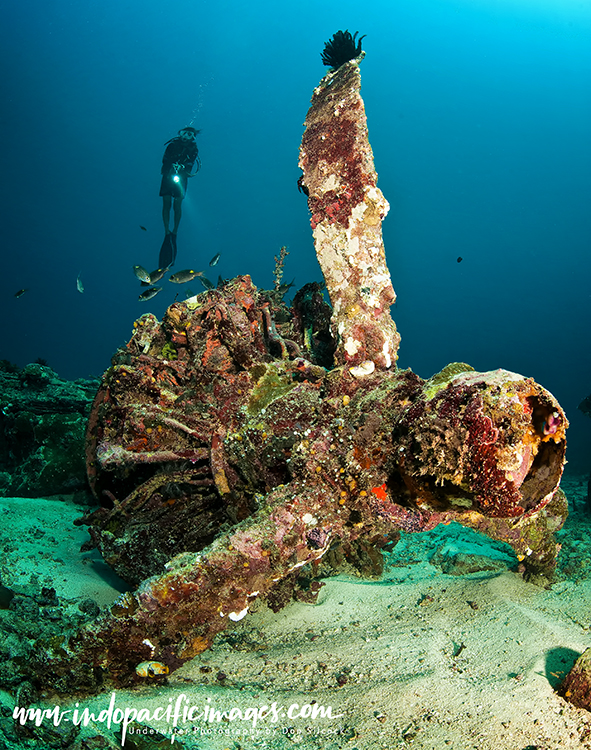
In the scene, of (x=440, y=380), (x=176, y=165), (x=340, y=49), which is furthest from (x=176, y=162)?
(x=440, y=380)

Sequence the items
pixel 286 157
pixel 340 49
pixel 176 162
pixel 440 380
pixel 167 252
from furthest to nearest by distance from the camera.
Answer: pixel 286 157, pixel 176 162, pixel 167 252, pixel 340 49, pixel 440 380

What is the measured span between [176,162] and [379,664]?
674 inches

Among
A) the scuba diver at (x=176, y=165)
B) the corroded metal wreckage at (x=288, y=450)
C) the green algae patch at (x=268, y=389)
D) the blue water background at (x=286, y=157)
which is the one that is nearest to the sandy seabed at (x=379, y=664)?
the corroded metal wreckage at (x=288, y=450)

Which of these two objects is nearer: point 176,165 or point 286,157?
point 176,165

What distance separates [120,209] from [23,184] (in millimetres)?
29614

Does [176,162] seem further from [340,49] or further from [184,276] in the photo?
[340,49]

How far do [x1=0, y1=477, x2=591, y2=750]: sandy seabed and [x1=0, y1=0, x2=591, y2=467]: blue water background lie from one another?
92.2 meters

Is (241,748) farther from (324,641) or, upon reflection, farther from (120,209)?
(120,209)

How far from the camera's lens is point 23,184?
11288cm

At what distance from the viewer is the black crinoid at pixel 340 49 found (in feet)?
12.3

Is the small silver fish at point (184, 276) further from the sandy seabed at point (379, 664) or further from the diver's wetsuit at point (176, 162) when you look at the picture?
the diver's wetsuit at point (176, 162)

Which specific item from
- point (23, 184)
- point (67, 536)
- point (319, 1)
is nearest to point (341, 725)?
point (67, 536)

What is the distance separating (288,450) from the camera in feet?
9.10

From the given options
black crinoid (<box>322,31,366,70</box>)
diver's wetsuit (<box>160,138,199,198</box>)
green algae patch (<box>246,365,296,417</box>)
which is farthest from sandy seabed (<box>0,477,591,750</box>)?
diver's wetsuit (<box>160,138,199,198</box>)
